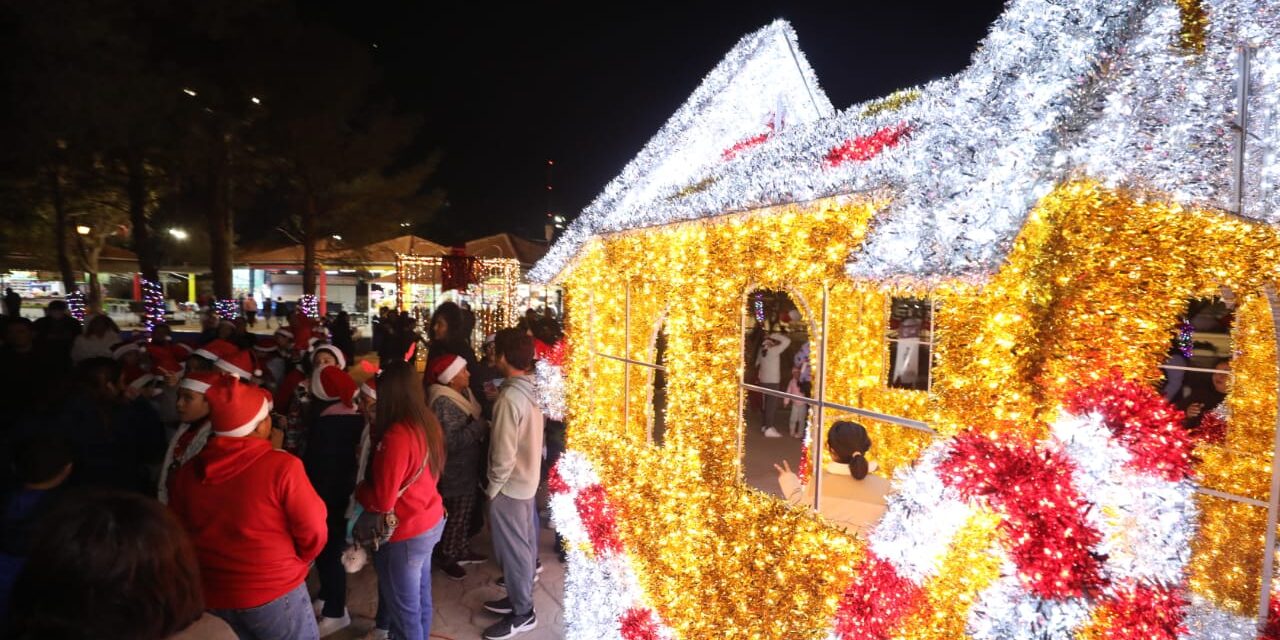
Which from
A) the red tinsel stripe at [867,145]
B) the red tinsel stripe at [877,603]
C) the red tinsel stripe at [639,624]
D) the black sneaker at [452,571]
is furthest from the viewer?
the black sneaker at [452,571]

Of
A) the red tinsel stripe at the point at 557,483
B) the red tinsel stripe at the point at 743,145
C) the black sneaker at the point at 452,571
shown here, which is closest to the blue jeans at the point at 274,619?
the red tinsel stripe at the point at 557,483

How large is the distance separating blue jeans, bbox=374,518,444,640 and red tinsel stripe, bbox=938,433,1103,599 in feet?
9.61

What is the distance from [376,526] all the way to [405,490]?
0.23m

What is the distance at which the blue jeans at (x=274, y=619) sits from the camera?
2613 millimetres

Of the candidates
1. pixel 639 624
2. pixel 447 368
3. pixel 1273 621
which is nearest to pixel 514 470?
pixel 447 368

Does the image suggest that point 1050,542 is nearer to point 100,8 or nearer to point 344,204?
point 100,8

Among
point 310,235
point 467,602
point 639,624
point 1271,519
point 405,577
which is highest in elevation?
point 310,235

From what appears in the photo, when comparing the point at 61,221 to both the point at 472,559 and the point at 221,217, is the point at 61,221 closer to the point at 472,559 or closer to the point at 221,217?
the point at 221,217

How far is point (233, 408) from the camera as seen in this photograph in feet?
8.27

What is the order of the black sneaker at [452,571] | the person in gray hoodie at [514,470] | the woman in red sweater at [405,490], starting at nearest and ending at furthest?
the woman in red sweater at [405,490] < the person in gray hoodie at [514,470] < the black sneaker at [452,571]

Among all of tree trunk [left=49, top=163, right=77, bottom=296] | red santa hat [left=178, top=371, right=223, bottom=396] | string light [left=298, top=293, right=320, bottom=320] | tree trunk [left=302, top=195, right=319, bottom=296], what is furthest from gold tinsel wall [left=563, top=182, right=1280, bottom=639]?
tree trunk [left=302, top=195, right=319, bottom=296]

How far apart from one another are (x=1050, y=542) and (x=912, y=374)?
10.5m

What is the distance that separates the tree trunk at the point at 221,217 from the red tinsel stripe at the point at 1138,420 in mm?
19847

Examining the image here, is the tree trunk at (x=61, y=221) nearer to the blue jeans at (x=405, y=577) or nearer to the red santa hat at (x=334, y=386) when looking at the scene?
the red santa hat at (x=334, y=386)
